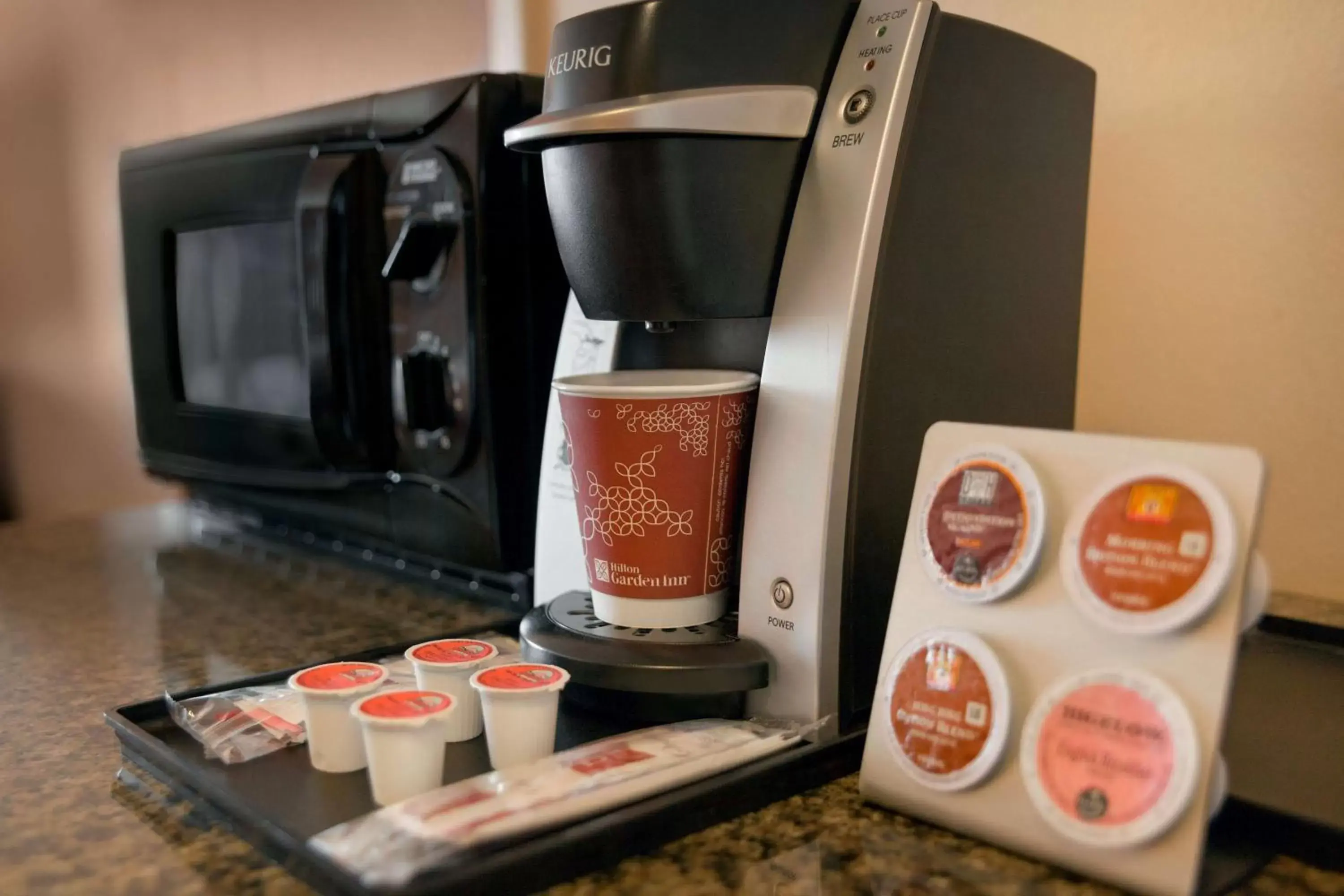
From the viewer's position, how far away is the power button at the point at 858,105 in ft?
1.76

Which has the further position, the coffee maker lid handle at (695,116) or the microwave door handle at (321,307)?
the microwave door handle at (321,307)

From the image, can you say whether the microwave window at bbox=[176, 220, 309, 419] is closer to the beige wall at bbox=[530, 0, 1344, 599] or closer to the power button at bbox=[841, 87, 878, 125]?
the power button at bbox=[841, 87, 878, 125]

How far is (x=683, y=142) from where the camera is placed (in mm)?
523

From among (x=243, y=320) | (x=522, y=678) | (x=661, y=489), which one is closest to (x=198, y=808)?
(x=522, y=678)

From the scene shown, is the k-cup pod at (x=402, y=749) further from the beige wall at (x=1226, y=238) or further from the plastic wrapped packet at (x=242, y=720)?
the beige wall at (x=1226, y=238)

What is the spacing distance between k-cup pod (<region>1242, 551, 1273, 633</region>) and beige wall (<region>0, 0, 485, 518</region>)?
149 cm

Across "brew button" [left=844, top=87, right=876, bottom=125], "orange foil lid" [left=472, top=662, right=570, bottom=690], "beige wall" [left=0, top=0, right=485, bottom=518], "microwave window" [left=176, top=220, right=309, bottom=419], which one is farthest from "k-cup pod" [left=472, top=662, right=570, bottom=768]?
"beige wall" [left=0, top=0, right=485, bottom=518]

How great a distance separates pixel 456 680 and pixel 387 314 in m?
0.40

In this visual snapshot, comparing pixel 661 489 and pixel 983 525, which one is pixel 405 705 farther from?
pixel 983 525

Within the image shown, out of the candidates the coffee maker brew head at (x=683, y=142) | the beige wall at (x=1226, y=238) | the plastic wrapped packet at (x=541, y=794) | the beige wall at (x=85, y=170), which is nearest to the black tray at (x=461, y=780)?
the plastic wrapped packet at (x=541, y=794)

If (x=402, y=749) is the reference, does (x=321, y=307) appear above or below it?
above

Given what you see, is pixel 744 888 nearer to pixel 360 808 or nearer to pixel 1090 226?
pixel 360 808

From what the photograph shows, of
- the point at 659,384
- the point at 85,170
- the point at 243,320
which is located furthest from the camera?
the point at 85,170

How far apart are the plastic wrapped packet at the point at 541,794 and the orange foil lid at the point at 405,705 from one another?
0.03 metres
